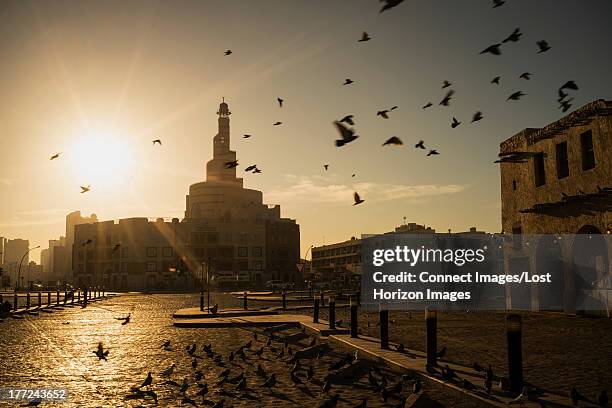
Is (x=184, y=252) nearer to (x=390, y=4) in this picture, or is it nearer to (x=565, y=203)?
(x=565, y=203)

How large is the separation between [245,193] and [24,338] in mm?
127029

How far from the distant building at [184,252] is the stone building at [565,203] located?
76039 mm

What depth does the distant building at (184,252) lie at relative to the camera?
345 feet

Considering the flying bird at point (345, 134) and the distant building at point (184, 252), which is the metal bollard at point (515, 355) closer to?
the flying bird at point (345, 134)

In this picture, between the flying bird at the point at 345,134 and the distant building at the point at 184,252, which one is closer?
the flying bird at the point at 345,134

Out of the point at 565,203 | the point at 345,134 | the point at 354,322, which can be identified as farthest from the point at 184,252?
the point at 345,134

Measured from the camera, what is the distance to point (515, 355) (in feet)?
27.2

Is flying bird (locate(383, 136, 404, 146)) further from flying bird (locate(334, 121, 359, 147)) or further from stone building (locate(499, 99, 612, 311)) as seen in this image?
stone building (locate(499, 99, 612, 311))

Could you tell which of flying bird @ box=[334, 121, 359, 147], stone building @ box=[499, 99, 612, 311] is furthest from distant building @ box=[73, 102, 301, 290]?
flying bird @ box=[334, 121, 359, 147]

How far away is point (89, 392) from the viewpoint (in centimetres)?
925

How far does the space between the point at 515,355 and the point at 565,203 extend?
737 inches

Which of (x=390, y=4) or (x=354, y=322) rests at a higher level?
(x=390, y=4)

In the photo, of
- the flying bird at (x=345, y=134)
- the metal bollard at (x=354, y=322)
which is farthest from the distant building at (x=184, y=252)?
the flying bird at (x=345, y=134)

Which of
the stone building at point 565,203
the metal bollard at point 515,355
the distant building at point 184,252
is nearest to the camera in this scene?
the metal bollard at point 515,355
